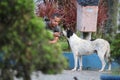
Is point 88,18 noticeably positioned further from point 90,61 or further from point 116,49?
point 116,49

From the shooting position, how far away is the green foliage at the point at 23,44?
5270 mm

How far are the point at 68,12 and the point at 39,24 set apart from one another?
16.8 m

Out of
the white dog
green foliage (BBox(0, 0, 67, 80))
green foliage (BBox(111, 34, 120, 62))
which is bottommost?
the white dog

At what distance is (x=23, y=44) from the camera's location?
530 centimetres

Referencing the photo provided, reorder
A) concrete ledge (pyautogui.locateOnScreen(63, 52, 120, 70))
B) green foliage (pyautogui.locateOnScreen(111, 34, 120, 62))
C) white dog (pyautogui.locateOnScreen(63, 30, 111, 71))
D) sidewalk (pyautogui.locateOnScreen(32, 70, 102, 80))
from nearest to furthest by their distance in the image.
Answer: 1. green foliage (pyautogui.locateOnScreen(111, 34, 120, 62))
2. sidewalk (pyautogui.locateOnScreen(32, 70, 102, 80))
3. white dog (pyautogui.locateOnScreen(63, 30, 111, 71))
4. concrete ledge (pyautogui.locateOnScreen(63, 52, 120, 70))

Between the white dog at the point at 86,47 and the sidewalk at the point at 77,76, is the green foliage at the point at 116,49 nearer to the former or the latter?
the sidewalk at the point at 77,76

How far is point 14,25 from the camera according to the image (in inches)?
210

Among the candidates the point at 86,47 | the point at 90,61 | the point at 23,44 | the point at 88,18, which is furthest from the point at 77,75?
the point at 23,44

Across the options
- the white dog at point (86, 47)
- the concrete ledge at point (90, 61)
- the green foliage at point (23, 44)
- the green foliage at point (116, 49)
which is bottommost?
the concrete ledge at point (90, 61)

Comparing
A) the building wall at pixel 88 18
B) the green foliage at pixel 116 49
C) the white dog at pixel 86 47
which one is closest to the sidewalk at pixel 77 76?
the white dog at pixel 86 47

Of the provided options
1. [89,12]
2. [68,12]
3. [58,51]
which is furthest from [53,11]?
[58,51]

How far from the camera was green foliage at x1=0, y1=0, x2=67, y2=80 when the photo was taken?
5.27m

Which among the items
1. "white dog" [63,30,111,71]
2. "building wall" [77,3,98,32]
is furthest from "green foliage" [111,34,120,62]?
"building wall" [77,3,98,32]

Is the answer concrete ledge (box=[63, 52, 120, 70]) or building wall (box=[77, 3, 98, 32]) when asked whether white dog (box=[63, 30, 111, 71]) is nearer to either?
concrete ledge (box=[63, 52, 120, 70])
